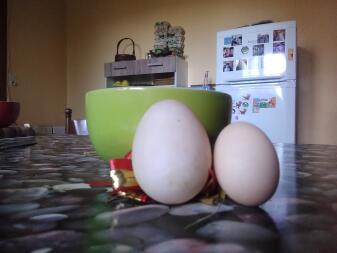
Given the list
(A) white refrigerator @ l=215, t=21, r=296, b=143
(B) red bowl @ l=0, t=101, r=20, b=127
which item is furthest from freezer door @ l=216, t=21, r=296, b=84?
(B) red bowl @ l=0, t=101, r=20, b=127

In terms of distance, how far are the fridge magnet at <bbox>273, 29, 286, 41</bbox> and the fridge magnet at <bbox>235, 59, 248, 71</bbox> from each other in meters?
0.28

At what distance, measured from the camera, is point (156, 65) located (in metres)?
2.89

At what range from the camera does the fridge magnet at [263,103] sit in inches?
87.7

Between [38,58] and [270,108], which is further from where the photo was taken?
[38,58]

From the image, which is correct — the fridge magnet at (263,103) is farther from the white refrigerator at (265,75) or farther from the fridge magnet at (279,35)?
the fridge magnet at (279,35)

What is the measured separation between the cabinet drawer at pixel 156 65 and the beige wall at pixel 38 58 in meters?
1.19

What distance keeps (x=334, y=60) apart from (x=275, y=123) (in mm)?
867

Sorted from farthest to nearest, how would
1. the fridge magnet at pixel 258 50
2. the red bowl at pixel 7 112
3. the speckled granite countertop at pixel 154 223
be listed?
the fridge magnet at pixel 258 50
the red bowl at pixel 7 112
the speckled granite countertop at pixel 154 223

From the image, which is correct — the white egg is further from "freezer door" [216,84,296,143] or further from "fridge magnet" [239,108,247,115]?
"fridge magnet" [239,108,247,115]

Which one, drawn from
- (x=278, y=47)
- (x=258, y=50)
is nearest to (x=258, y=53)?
(x=258, y=50)

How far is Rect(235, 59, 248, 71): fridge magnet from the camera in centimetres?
235

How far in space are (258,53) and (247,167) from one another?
2237 millimetres

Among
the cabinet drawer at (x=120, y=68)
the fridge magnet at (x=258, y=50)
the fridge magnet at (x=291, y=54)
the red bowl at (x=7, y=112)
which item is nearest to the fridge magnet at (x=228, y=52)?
the fridge magnet at (x=258, y=50)

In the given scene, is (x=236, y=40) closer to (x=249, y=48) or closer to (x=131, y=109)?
(x=249, y=48)
